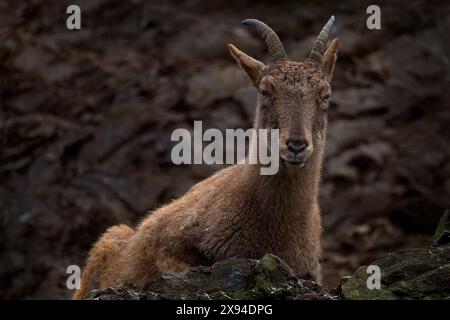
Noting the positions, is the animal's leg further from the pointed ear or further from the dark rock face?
the dark rock face

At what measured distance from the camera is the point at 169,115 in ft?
76.4

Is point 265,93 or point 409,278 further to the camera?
point 265,93

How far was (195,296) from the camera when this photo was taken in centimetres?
974

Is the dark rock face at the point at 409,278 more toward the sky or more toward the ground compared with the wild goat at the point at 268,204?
more toward the ground

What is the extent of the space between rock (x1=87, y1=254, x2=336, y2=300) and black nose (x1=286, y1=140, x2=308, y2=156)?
58.2 inches

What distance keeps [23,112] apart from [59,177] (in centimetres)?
219

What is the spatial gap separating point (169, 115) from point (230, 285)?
1363cm

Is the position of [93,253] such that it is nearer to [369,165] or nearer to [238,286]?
[238,286]

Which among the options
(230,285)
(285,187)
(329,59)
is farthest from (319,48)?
(230,285)

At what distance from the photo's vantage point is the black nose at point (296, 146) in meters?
11.1

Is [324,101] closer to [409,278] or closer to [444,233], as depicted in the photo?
[444,233]

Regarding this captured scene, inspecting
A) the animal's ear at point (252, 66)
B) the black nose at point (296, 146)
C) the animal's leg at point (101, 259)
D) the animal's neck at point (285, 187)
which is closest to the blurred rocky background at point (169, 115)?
the animal's leg at point (101, 259)

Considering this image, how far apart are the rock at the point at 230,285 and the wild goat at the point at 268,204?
4.08ft

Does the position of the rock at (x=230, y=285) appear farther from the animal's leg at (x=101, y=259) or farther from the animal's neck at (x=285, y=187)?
the animal's leg at (x=101, y=259)
